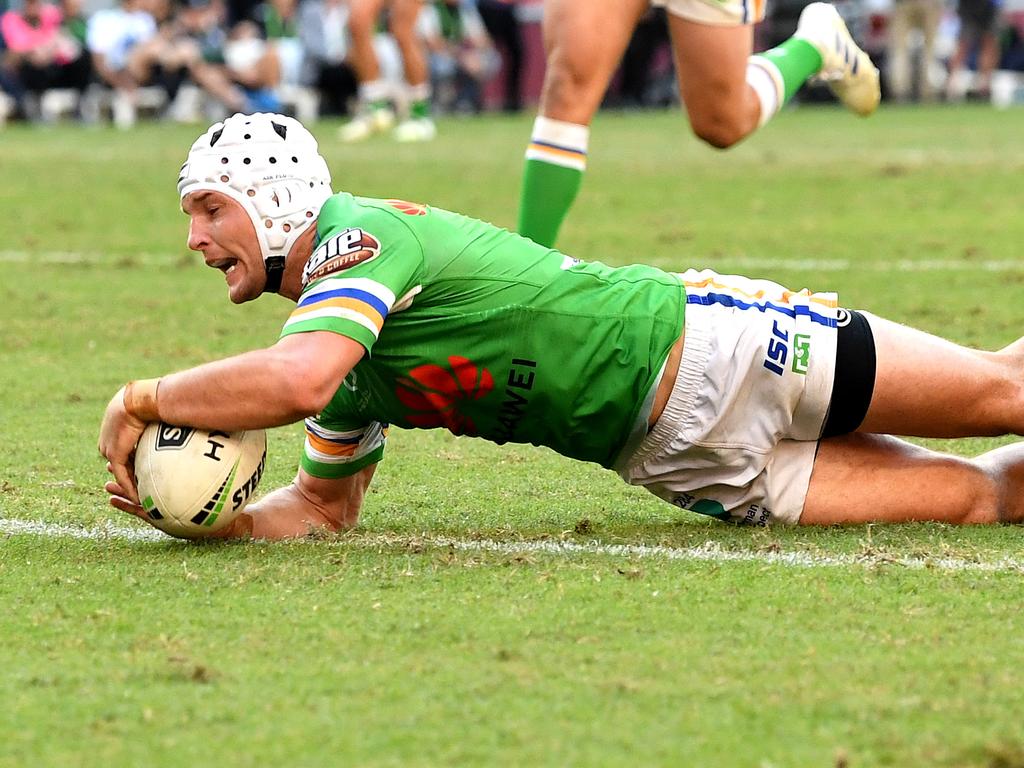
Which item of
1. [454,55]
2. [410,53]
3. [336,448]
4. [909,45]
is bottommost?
[454,55]

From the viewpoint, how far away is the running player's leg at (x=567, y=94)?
621 cm

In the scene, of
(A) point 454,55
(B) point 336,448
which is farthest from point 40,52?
(B) point 336,448

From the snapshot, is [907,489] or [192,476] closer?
[192,476]

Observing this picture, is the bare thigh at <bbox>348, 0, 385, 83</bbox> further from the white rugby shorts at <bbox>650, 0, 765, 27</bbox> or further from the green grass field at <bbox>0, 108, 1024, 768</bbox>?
the white rugby shorts at <bbox>650, 0, 765, 27</bbox>

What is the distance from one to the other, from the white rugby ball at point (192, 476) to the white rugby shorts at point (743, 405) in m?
0.95

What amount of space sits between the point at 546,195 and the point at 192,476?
2.54 m

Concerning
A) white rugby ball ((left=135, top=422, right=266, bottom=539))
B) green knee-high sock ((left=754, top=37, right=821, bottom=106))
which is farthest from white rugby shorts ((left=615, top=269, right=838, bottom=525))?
green knee-high sock ((left=754, top=37, right=821, bottom=106))

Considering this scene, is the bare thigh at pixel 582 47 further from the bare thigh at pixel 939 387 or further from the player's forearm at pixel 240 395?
the player's forearm at pixel 240 395

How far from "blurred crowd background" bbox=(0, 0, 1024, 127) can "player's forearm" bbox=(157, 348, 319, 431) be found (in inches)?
801

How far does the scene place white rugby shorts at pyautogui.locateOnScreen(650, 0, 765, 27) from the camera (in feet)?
20.4

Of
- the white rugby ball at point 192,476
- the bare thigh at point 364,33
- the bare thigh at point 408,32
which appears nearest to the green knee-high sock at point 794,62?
the white rugby ball at point 192,476

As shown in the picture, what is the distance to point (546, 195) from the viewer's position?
6.38 metres

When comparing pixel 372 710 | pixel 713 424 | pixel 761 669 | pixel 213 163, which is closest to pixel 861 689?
pixel 761 669

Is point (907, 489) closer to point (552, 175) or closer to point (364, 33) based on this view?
point (552, 175)
